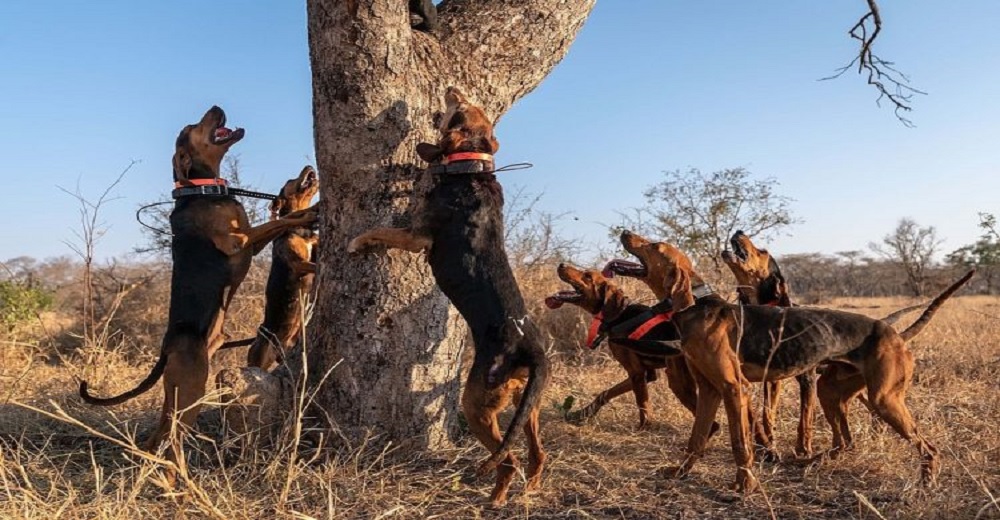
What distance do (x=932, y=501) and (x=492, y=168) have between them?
2.97 m

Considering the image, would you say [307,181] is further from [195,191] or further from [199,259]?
[199,259]

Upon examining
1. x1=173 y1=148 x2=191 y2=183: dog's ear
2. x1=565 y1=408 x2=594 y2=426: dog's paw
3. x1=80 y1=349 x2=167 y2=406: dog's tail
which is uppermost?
x1=173 y1=148 x2=191 y2=183: dog's ear

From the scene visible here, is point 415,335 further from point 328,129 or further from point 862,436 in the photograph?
point 862,436

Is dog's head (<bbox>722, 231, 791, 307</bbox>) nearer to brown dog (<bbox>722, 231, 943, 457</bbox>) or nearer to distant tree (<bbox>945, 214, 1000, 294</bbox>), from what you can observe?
brown dog (<bbox>722, 231, 943, 457</bbox>)

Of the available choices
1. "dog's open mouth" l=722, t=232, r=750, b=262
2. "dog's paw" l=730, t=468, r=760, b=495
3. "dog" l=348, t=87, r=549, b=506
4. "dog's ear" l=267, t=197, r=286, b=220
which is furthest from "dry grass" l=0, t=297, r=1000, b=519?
"dog's ear" l=267, t=197, r=286, b=220

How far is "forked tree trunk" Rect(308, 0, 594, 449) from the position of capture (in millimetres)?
4719

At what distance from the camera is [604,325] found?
5.45 metres

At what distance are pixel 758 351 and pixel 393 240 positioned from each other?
7.85 ft

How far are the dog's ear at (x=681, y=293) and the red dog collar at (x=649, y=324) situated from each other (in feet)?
0.33

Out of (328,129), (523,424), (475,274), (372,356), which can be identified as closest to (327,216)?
(328,129)

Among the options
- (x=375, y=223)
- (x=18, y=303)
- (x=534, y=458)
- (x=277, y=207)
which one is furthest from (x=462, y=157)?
(x=18, y=303)

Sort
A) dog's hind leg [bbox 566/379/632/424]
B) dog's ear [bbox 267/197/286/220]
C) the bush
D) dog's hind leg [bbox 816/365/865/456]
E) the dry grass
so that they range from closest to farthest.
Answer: the dry grass < dog's hind leg [bbox 816/365/865/456] < dog's hind leg [bbox 566/379/632/424] < dog's ear [bbox 267/197/286/220] < the bush

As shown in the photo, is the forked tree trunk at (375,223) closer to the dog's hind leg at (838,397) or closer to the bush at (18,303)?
the dog's hind leg at (838,397)

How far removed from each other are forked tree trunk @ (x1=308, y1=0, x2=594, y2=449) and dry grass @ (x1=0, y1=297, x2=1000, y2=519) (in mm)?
312
